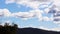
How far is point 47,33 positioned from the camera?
12.9 m

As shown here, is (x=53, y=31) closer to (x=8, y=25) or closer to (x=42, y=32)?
(x=42, y=32)

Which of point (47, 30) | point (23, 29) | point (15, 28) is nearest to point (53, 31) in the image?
point (47, 30)

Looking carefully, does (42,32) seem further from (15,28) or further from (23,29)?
(15,28)

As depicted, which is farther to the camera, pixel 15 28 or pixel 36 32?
pixel 36 32

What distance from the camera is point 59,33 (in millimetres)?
12922

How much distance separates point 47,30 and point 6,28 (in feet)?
13.5

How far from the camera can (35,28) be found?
1276 centimetres

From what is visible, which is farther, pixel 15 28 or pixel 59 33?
pixel 59 33

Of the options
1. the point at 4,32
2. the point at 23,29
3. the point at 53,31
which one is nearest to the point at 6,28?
the point at 4,32

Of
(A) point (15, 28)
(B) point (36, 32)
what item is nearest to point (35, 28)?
(B) point (36, 32)

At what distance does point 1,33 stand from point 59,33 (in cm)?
480

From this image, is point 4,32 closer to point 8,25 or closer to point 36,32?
point 8,25

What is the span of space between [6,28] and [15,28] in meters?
0.44

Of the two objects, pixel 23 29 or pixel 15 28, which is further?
pixel 23 29
